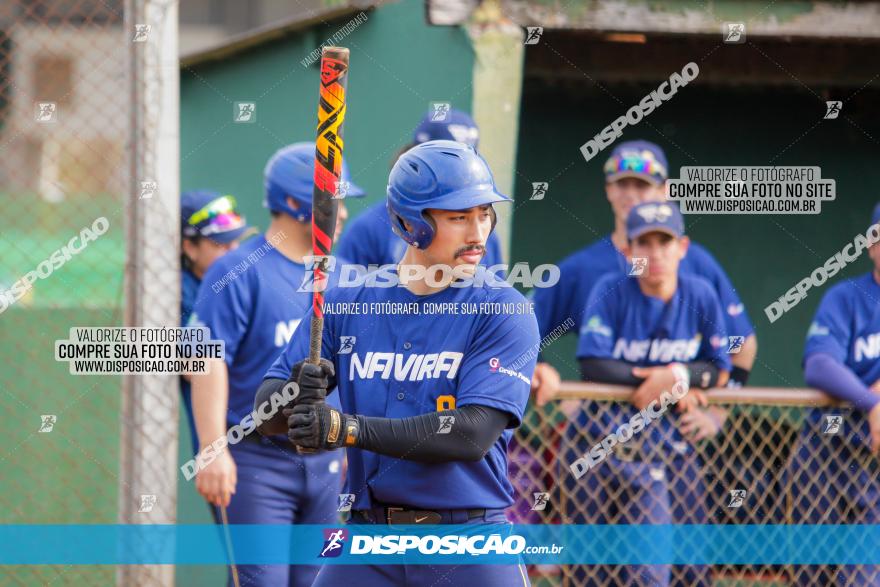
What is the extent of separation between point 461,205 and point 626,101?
13.9 ft

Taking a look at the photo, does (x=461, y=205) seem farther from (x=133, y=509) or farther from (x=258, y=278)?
(x=133, y=509)

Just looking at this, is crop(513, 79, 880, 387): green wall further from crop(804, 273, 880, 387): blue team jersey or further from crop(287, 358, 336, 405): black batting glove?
crop(287, 358, 336, 405): black batting glove

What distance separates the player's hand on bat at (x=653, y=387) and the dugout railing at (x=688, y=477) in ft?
0.16

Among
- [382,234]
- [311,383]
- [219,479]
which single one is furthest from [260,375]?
[311,383]

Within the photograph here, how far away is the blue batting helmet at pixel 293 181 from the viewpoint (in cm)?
473

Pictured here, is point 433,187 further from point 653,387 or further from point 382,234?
point 382,234

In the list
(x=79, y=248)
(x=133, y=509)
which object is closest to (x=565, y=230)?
(x=79, y=248)

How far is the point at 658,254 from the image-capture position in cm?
511

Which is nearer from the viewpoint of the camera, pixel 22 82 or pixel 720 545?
pixel 720 545

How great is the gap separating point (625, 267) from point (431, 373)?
2089 millimetres

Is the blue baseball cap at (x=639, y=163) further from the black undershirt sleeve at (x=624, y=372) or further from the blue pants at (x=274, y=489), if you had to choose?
the blue pants at (x=274, y=489)

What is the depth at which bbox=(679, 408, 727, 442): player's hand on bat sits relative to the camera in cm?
470

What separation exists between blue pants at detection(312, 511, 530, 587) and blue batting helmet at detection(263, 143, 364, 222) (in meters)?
1.77

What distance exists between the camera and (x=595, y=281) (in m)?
5.48
